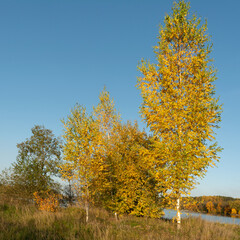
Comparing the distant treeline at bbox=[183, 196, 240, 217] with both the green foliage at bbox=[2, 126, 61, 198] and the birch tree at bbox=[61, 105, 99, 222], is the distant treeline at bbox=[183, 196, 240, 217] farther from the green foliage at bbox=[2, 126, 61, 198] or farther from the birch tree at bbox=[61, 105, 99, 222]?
the green foliage at bbox=[2, 126, 61, 198]

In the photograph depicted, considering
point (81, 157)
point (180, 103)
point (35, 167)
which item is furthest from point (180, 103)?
point (35, 167)

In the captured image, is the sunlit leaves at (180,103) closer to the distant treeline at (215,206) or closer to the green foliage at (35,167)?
the distant treeline at (215,206)

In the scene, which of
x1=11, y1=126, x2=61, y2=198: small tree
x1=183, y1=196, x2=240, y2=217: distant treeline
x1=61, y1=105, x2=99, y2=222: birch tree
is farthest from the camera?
x1=11, y1=126, x2=61, y2=198: small tree

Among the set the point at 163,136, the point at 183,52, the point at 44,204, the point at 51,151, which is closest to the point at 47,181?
the point at 51,151

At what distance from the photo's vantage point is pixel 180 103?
11.6m

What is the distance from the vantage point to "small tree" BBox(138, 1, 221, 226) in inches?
430

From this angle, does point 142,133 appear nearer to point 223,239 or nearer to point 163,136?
point 163,136

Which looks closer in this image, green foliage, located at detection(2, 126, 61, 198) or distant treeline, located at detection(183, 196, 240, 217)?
distant treeline, located at detection(183, 196, 240, 217)

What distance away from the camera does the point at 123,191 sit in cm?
1755

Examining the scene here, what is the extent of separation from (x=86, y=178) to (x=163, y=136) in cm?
634

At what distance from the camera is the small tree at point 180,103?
1091 centimetres

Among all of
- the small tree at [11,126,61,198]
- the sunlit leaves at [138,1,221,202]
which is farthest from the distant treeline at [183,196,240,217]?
the small tree at [11,126,61,198]

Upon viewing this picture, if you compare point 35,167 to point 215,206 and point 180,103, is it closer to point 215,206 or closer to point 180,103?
point 180,103

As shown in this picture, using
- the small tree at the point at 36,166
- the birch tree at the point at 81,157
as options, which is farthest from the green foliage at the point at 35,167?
the birch tree at the point at 81,157
